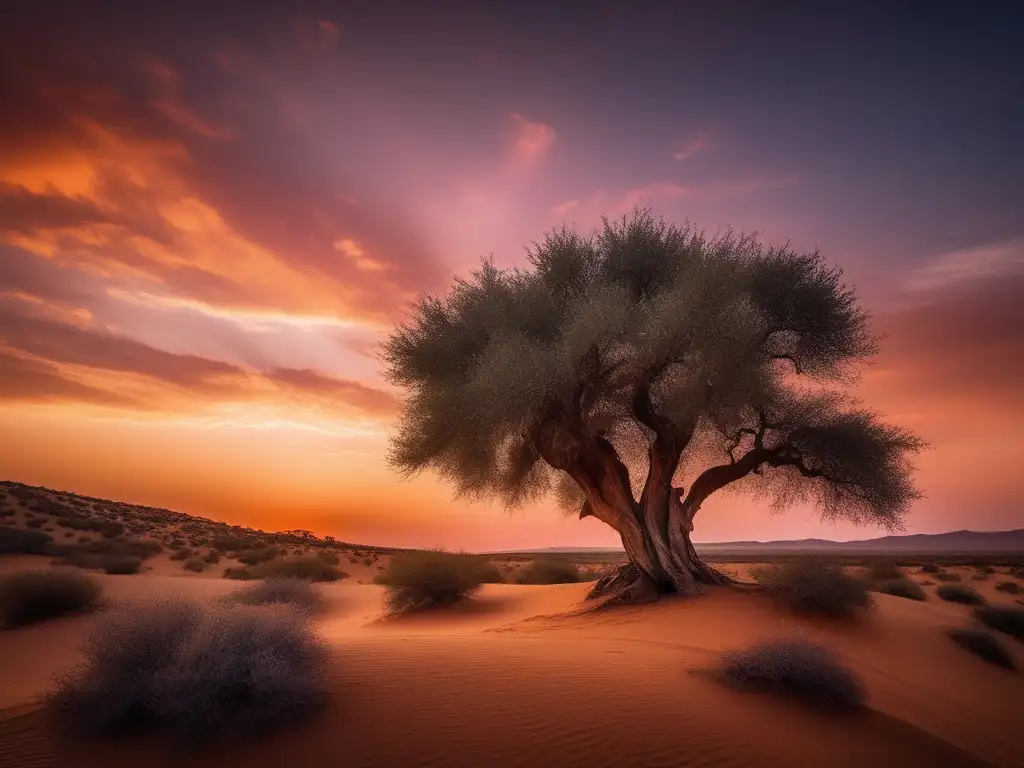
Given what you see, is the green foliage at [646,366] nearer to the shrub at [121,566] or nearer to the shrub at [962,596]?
the shrub at [962,596]

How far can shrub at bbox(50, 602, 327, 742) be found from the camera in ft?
15.9

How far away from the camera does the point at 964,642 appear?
477 inches

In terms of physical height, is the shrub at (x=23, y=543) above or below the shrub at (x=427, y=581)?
below

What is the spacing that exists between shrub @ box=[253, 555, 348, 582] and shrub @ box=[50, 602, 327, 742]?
21.6 metres

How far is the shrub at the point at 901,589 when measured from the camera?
19611 millimetres

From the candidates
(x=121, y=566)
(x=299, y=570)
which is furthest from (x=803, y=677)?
(x=121, y=566)

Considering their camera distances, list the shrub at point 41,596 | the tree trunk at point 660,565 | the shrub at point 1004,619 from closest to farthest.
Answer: the shrub at point 41,596 < the shrub at point 1004,619 < the tree trunk at point 660,565

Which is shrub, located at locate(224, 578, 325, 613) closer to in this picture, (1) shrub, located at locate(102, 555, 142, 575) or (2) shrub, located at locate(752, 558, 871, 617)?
(1) shrub, located at locate(102, 555, 142, 575)

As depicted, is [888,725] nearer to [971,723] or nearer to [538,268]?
[971,723]

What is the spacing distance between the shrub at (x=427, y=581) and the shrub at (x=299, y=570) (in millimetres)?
9330

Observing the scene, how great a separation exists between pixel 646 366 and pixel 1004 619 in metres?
12.2

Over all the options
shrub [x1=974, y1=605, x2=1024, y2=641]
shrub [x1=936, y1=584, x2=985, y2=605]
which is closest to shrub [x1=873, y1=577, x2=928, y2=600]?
shrub [x1=936, y1=584, x2=985, y2=605]

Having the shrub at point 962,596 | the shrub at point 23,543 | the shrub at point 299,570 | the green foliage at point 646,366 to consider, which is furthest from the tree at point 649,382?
the shrub at point 23,543

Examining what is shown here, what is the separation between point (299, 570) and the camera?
28.0 metres
